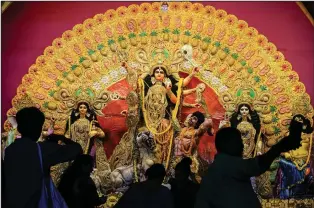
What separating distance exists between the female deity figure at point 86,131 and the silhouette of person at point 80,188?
2348 mm

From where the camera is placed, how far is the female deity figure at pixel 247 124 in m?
9.02

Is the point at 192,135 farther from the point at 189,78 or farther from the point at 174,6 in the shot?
the point at 174,6

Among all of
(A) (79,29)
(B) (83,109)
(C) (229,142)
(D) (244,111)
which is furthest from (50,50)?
(C) (229,142)

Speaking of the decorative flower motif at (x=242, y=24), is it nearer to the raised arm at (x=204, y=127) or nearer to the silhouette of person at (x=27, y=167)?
the raised arm at (x=204, y=127)

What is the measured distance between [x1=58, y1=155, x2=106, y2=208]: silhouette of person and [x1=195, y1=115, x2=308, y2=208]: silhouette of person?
191 centimetres

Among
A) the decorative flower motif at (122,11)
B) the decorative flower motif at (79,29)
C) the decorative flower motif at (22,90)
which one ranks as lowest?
the decorative flower motif at (22,90)

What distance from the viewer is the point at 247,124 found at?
904 cm

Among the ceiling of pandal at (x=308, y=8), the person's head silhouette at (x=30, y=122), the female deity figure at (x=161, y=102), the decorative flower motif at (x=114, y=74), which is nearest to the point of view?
the person's head silhouette at (x=30, y=122)

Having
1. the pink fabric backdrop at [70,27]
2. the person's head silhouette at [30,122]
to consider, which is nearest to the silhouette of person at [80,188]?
the person's head silhouette at [30,122]

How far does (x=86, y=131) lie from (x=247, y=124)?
2.13 metres

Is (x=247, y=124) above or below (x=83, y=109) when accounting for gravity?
below

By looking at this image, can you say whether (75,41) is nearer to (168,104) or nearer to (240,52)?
(168,104)

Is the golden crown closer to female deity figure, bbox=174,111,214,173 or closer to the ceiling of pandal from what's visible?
female deity figure, bbox=174,111,214,173

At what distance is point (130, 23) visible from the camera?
930 cm
